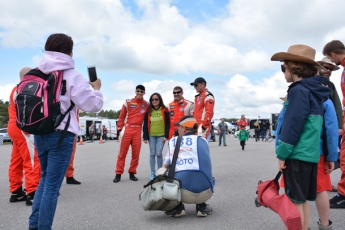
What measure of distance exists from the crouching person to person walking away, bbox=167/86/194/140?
292 centimetres

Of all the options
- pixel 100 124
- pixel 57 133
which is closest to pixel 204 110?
pixel 57 133

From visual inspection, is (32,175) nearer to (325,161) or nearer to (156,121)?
(156,121)

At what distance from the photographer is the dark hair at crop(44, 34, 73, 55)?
323cm

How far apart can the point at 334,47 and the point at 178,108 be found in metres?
3.76

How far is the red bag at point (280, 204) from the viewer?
2814 mm

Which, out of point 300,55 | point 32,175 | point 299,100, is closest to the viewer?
point 299,100

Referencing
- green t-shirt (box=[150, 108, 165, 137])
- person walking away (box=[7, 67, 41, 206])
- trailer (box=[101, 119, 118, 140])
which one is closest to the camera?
person walking away (box=[7, 67, 41, 206])

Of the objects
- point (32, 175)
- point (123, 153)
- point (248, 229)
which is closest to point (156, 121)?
point (123, 153)

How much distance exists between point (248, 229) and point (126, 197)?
7.74ft

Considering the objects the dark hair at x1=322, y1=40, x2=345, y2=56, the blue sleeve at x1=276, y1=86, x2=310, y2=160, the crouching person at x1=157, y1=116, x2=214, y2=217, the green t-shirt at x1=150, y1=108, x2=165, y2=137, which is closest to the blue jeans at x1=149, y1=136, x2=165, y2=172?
the green t-shirt at x1=150, y1=108, x2=165, y2=137

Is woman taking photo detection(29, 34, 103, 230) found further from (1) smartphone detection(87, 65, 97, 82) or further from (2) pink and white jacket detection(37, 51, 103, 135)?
(1) smartphone detection(87, 65, 97, 82)

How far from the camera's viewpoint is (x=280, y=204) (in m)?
2.94

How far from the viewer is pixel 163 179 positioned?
4180 mm

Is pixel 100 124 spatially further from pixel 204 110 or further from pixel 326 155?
pixel 326 155
